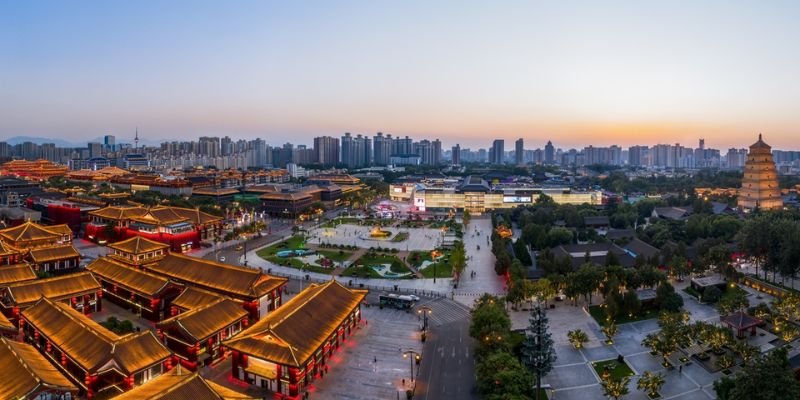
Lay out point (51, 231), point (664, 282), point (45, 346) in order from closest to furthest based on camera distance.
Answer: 1. point (45, 346)
2. point (664, 282)
3. point (51, 231)

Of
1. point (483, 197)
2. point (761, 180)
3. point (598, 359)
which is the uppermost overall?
point (761, 180)

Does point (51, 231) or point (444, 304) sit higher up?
point (51, 231)

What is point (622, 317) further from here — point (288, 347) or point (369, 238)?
point (369, 238)

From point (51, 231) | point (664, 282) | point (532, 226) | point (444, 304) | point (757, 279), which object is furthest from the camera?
point (532, 226)

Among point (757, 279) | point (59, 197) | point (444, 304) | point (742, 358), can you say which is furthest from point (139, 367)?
point (59, 197)

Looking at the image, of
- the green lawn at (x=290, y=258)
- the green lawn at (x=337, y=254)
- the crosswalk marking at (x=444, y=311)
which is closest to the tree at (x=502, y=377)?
the crosswalk marking at (x=444, y=311)

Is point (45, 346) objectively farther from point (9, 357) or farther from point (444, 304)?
point (444, 304)

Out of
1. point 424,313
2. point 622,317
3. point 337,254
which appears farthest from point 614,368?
point 337,254
